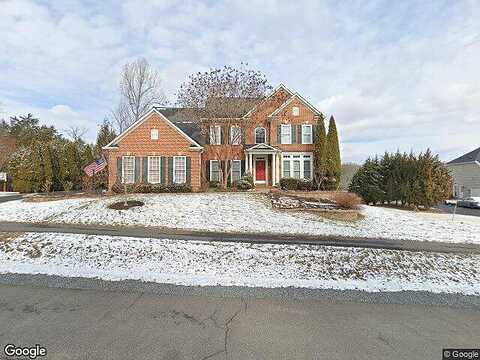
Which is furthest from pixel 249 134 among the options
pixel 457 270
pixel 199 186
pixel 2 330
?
pixel 2 330

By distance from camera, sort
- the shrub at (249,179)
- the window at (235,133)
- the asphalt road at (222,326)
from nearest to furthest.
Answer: the asphalt road at (222,326), the window at (235,133), the shrub at (249,179)

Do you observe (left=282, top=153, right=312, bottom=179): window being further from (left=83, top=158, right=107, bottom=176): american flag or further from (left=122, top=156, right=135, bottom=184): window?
(left=83, top=158, right=107, bottom=176): american flag

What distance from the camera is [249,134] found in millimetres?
24375

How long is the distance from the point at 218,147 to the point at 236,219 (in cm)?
1109

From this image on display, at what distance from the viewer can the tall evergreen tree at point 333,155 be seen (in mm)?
22875

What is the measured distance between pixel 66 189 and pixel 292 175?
19559mm

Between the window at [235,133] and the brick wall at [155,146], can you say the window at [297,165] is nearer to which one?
the window at [235,133]

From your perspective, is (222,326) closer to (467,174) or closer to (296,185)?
(296,185)

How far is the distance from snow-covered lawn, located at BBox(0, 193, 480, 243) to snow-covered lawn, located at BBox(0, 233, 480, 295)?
299cm

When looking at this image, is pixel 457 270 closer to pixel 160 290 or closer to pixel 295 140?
pixel 160 290

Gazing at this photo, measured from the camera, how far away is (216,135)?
2183cm

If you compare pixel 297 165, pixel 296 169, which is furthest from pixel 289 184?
pixel 297 165

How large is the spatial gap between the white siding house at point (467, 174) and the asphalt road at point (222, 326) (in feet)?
131

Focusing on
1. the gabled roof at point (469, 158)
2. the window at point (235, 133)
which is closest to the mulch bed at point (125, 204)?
the window at point (235, 133)
